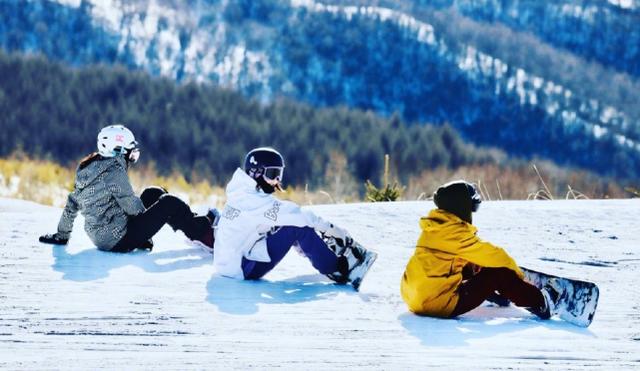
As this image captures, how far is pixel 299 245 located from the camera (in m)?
6.91

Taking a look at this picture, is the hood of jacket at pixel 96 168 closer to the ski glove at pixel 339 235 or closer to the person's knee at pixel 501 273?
the ski glove at pixel 339 235

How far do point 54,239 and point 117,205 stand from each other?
102 centimetres

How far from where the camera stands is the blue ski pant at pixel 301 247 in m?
6.82

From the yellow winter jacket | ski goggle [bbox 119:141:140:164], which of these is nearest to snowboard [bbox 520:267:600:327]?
the yellow winter jacket

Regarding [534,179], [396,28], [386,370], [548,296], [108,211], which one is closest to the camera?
[386,370]

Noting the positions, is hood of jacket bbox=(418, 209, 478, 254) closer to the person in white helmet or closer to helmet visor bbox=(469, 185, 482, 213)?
helmet visor bbox=(469, 185, 482, 213)

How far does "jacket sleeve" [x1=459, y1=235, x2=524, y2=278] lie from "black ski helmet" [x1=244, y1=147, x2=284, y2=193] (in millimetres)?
1591

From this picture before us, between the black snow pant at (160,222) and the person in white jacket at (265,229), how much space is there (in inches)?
38.3

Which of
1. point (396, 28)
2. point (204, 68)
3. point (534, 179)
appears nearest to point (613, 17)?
point (396, 28)

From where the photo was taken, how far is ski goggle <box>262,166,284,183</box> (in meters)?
6.87

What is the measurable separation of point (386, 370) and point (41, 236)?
16.2 feet

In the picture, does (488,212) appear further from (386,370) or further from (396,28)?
(396,28)

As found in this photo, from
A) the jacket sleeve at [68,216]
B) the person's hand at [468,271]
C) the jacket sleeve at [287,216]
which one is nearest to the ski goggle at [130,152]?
the jacket sleeve at [68,216]

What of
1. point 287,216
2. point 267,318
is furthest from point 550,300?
point 287,216
